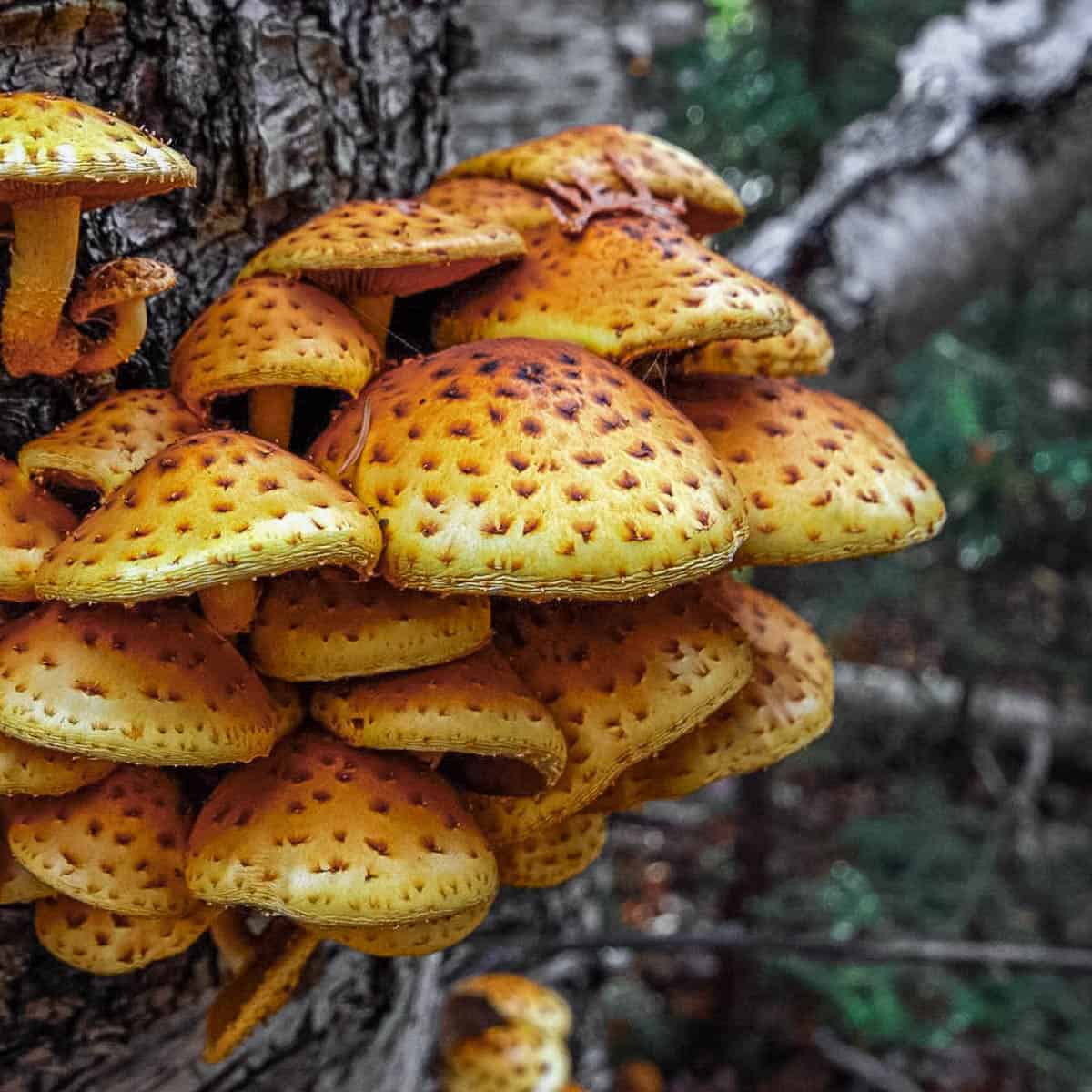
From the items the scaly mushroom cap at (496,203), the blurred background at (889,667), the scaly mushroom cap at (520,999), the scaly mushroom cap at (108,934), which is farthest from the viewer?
the blurred background at (889,667)

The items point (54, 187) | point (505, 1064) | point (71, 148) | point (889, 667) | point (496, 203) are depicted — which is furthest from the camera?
point (889, 667)

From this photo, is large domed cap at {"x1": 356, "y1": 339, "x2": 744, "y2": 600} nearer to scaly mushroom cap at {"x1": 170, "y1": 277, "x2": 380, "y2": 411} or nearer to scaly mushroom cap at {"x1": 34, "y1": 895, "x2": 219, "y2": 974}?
scaly mushroom cap at {"x1": 170, "y1": 277, "x2": 380, "y2": 411}

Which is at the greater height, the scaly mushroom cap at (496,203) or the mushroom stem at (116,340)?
the scaly mushroom cap at (496,203)

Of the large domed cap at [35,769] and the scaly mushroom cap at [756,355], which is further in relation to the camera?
the scaly mushroom cap at [756,355]

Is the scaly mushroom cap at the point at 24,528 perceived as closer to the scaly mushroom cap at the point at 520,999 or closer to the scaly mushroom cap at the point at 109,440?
the scaly mushroom cap at the point at 109,440

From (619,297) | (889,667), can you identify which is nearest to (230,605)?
(619,297)

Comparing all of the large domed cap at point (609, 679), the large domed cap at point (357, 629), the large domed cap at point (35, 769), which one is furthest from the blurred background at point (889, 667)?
the large domed cap at point (35, 769)

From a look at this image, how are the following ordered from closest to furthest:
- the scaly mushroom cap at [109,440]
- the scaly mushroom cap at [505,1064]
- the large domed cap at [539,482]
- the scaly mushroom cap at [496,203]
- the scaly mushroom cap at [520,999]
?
the large domed cap at [539,482] < the scaly mushroom cap at [109,440] < the scaly mushroom cap at [496,203] < the scaly mushroom cap at [505,1064] < the scaly mushroom cap at [520,999]

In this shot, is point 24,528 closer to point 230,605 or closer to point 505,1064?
point 230,605
